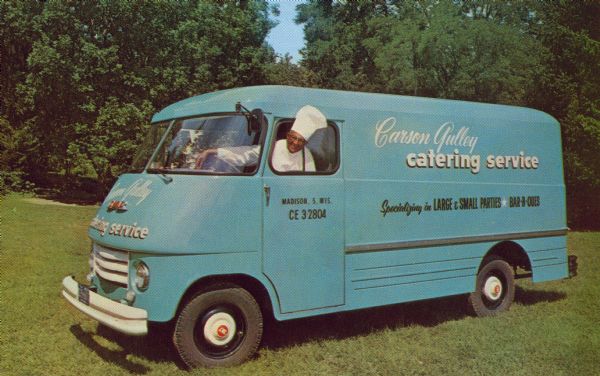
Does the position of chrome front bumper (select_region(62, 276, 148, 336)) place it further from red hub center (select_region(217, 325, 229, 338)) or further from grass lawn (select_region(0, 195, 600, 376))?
red hub center (select_region(217, 325, 229, 338))

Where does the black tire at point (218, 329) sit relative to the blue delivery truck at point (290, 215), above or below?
below

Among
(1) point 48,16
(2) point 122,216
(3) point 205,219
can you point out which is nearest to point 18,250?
(2) point 122,216

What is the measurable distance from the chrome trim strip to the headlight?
2.18m

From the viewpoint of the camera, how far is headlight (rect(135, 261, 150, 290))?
18.1ft

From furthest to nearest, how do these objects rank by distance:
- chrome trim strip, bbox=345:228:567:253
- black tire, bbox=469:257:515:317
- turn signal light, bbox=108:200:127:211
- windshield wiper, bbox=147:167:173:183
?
black tire, bbox=469:257:515:317 < chrome trim strip, bbox=345:228:567:253 < turn signal light, bbox=108:200:127:211 < windshield wiper, bbox=147:167:173:183

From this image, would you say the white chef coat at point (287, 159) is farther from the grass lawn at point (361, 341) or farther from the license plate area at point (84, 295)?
the license plate area at point (84, 295)

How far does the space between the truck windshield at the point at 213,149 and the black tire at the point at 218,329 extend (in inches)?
48.0

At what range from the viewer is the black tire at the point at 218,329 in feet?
18.3

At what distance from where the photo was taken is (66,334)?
22.4 feet

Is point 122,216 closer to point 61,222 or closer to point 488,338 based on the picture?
point 488,338

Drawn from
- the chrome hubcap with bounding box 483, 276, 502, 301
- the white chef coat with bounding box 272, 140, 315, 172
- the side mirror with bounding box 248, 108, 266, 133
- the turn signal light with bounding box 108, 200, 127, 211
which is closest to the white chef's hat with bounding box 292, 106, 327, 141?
the white chef coat with bounding box 272, 140, 315, 172

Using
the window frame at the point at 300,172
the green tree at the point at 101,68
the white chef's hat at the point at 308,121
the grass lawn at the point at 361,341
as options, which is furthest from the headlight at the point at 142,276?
the green tree at the point at 101,68

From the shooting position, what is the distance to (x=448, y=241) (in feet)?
24.6

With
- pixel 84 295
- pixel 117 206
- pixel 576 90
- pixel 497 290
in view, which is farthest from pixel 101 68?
pixel 497 290
